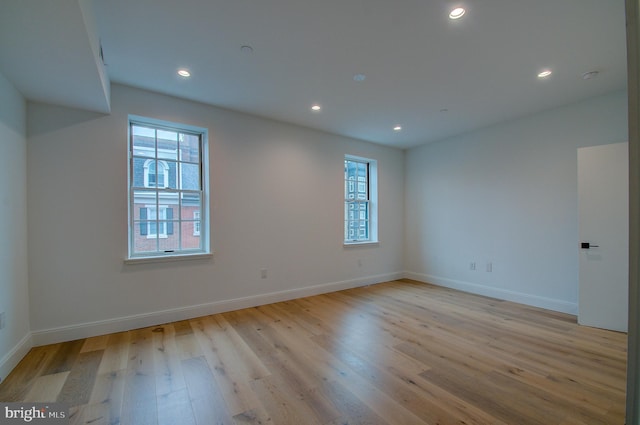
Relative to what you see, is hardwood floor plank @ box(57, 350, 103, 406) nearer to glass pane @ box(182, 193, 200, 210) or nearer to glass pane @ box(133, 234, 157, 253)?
glass pane @ box(133, 234, 157, 253)

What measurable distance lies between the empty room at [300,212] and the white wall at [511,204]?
0.10 feet

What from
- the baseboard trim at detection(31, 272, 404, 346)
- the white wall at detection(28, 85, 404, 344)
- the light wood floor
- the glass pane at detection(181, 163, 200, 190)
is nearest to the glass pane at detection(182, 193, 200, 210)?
the glass pane at detection(181, 163, 200, 190)

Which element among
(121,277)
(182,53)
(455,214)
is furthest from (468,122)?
(121,277)

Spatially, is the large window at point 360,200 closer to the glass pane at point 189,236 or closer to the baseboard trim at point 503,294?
the baseboard trim at point 503,294

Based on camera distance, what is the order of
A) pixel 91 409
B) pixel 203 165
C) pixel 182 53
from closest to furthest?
pixel 91 409, pixel 182 53, pixel 203 165

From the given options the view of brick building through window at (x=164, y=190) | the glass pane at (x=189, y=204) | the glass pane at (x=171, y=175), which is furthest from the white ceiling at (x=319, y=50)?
the glass pane at (x=189, y=204)

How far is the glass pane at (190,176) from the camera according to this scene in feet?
11.5

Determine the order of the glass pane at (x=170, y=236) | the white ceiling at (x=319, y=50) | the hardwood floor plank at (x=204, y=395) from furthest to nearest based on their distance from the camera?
the glass pane at (x=170, y=236) → the white ceiling at (x=319, y=50) → the hardwood floor plank at (x=204, y=395)

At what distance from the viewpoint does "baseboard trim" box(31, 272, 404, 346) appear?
2697mm

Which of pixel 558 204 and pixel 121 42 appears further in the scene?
pixel 558 204

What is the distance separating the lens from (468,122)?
4148 millimetres

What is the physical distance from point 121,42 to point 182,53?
452 mm

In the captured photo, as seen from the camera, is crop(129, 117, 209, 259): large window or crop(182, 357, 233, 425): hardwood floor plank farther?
crop(129, 117, 209, 259): large window

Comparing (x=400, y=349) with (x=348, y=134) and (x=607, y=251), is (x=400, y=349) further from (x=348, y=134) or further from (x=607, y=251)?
A: (x=348, y=134)
